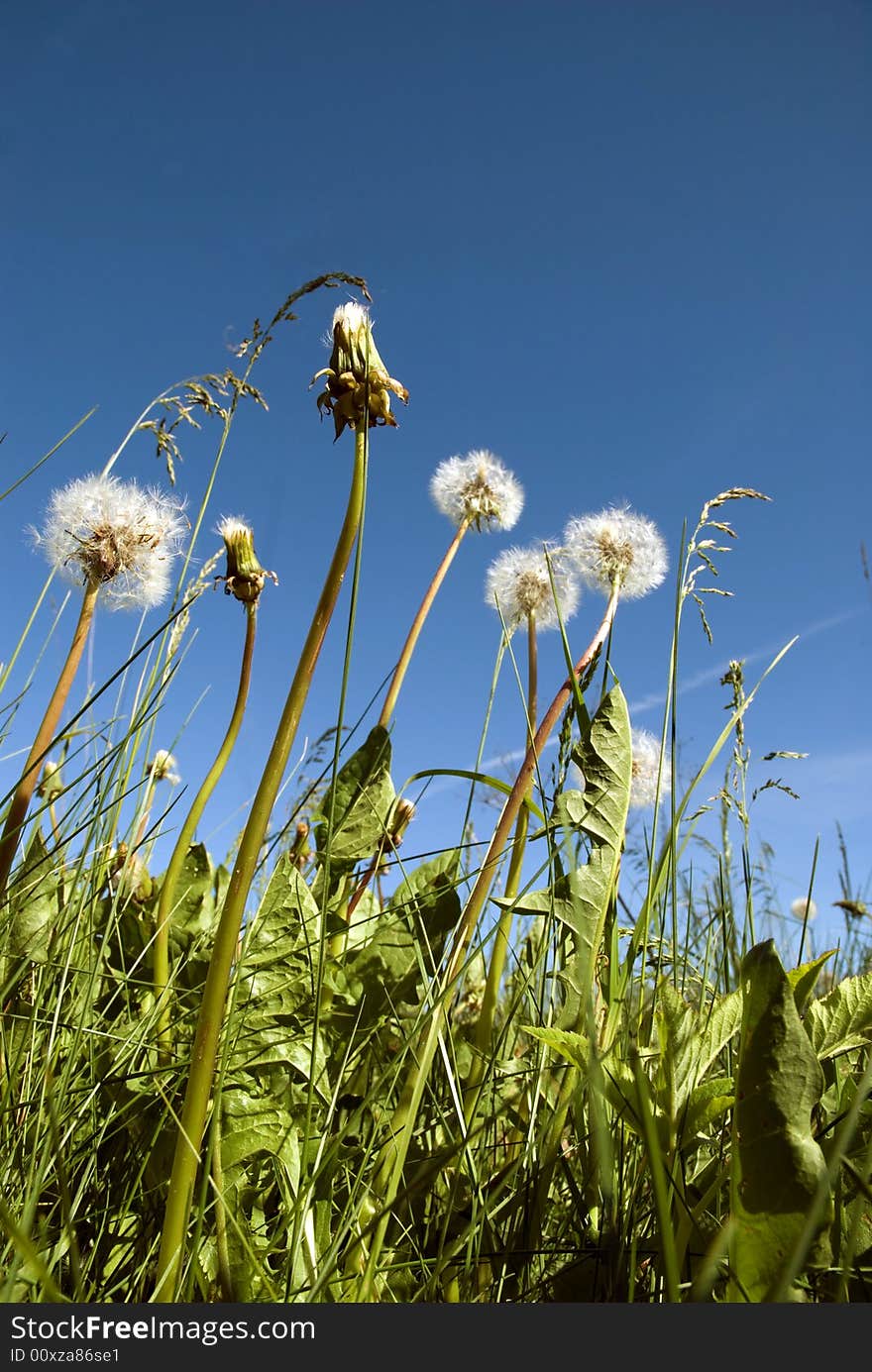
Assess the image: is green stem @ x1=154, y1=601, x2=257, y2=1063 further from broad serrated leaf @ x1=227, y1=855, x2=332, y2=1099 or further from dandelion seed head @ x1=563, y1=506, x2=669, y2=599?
dandelion seed head @ x1=563, y1=506, x2=669, y2=599

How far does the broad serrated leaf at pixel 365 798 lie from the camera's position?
164 cm

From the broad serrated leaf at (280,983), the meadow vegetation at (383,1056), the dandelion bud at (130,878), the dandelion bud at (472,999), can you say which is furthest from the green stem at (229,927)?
the dandelion bud at (472,999)

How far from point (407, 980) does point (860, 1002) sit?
0.86 m

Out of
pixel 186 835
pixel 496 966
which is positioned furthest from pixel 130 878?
pixel 496 966

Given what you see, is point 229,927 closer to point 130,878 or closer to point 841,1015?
point 841,1015

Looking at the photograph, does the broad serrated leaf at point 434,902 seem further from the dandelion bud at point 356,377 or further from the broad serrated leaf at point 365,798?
the dandelion bud at point 356,377

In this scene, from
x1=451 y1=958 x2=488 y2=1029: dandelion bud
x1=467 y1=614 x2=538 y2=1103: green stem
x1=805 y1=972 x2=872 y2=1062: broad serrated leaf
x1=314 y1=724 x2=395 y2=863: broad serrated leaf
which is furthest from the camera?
x1=451 y1=958 x2=488 y2=1029: dandelion bud

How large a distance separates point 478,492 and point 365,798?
1303 mm

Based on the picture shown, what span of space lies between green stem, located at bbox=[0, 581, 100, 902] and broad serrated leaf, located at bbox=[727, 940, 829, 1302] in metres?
1.14

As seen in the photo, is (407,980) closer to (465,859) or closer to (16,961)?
(465,859)

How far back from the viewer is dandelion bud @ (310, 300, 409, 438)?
1.06m

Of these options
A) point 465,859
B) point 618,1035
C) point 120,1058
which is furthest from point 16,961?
point 618,1035

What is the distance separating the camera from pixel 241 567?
1.66 meters

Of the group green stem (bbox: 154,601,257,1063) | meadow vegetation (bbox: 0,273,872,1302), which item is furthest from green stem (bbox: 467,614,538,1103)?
green stem (bbox: 154,601,257,1063)
